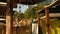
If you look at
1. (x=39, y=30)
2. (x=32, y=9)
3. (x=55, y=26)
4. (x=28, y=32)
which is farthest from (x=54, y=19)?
(x=32, y=9)

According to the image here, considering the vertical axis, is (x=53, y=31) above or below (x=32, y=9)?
below

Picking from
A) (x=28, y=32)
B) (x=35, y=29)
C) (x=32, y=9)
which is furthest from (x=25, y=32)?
(x=32, y=9)

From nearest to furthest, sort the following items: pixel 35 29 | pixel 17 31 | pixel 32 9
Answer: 1. pixel 35 29
2. pixel 17 31
3. pixel 32 9

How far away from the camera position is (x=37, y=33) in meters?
8.88

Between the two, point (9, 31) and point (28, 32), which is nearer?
point (9, 31)

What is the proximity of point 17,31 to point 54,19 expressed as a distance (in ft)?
12.1

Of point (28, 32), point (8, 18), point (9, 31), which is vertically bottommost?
point (28, 32)

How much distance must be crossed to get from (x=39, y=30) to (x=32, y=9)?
337 inches

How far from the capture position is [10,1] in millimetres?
4984

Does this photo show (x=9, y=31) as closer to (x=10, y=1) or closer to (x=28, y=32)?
(x=10, y=1)

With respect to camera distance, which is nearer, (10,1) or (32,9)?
(10,1)

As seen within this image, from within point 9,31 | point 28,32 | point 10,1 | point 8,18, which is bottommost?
point 28,32

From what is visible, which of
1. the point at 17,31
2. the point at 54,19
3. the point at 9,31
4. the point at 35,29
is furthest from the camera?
the point at 17,31

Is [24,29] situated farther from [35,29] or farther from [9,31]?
[9,31]
